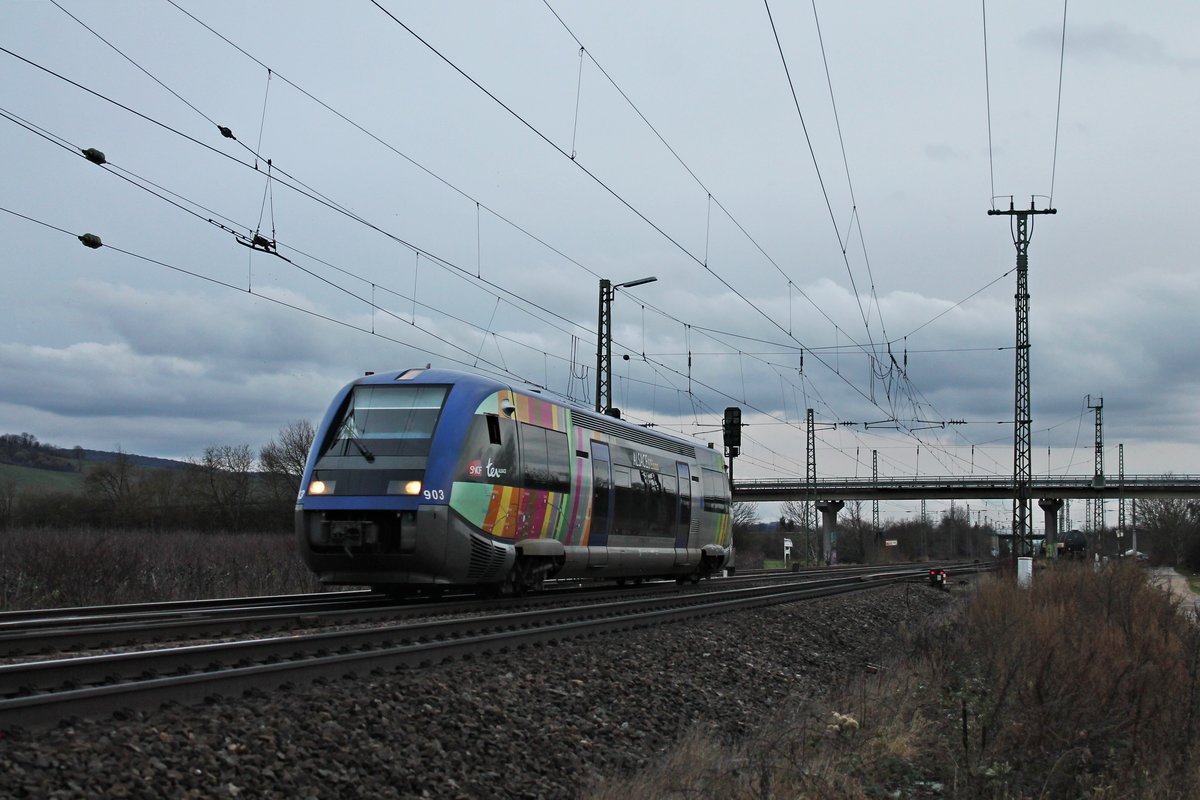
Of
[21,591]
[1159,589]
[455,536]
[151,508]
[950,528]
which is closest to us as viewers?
[455,536]

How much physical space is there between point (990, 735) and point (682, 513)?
1535 cm

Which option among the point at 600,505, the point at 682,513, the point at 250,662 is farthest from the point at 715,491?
the point at 250,662

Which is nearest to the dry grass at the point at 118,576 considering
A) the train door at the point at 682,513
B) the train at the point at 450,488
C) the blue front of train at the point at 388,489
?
the train at the point at 450,488

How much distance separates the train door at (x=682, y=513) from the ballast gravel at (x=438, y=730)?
1039 centimetres

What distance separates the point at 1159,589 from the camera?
24.2 metres

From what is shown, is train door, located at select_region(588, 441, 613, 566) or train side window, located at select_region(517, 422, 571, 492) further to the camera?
train door, located at select_region(588, 441, 613, 566)

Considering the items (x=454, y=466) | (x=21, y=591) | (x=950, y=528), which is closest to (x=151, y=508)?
(x=21, y=591)

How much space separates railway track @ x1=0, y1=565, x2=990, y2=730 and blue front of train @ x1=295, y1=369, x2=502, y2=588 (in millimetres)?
1288

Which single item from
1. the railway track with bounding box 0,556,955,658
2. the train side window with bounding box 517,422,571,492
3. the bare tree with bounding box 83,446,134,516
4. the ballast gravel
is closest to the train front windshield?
the railway track with bounding box 0,556,955,658

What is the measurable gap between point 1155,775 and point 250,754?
22.4 feet

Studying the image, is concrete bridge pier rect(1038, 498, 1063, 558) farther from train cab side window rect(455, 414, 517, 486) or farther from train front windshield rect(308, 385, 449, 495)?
train front windshield rect(308, 385, 449, 495)

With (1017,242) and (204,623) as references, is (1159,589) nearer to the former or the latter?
(1017,242)

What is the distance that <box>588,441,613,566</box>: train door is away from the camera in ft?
66.2

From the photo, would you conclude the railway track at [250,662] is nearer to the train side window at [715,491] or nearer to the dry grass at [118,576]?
the dry grass at [118,576]
